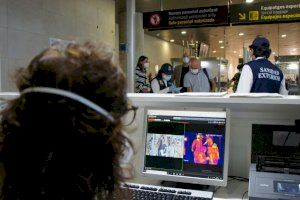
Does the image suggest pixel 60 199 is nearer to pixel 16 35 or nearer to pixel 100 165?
pixel 100 165

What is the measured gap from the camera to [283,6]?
482cm

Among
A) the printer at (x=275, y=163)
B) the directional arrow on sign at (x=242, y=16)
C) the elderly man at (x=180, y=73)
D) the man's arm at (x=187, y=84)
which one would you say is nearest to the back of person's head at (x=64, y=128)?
the printer at (x=275, y=163)

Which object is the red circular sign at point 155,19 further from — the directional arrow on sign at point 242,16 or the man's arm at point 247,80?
the man's arm at point 247,80

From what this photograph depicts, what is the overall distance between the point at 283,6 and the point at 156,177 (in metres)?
4.05

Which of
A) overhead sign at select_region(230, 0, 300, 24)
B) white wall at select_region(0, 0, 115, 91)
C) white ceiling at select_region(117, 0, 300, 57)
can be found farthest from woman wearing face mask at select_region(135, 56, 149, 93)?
white ceiling at select_region(117, 0, 300, 57)

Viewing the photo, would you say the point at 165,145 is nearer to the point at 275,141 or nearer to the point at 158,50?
the point at 275,141

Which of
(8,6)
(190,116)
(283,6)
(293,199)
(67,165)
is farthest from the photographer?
(283,6)

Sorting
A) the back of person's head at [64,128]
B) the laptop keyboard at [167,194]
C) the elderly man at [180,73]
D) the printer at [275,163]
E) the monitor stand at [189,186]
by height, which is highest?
the elderly man at [180,73]

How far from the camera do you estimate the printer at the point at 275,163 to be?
4.33ft

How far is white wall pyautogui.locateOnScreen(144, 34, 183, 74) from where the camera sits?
11297 millimetres

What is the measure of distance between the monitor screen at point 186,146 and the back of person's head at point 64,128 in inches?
38.0

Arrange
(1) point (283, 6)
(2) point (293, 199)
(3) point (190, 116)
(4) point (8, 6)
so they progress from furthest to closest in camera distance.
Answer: (1) point (283, 6), (4) point (8, 6), (3) point (190, 116), (2) point (293, 199)

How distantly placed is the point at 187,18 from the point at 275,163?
4148 mm

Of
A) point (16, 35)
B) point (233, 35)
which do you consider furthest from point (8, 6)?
point (233, 35)
